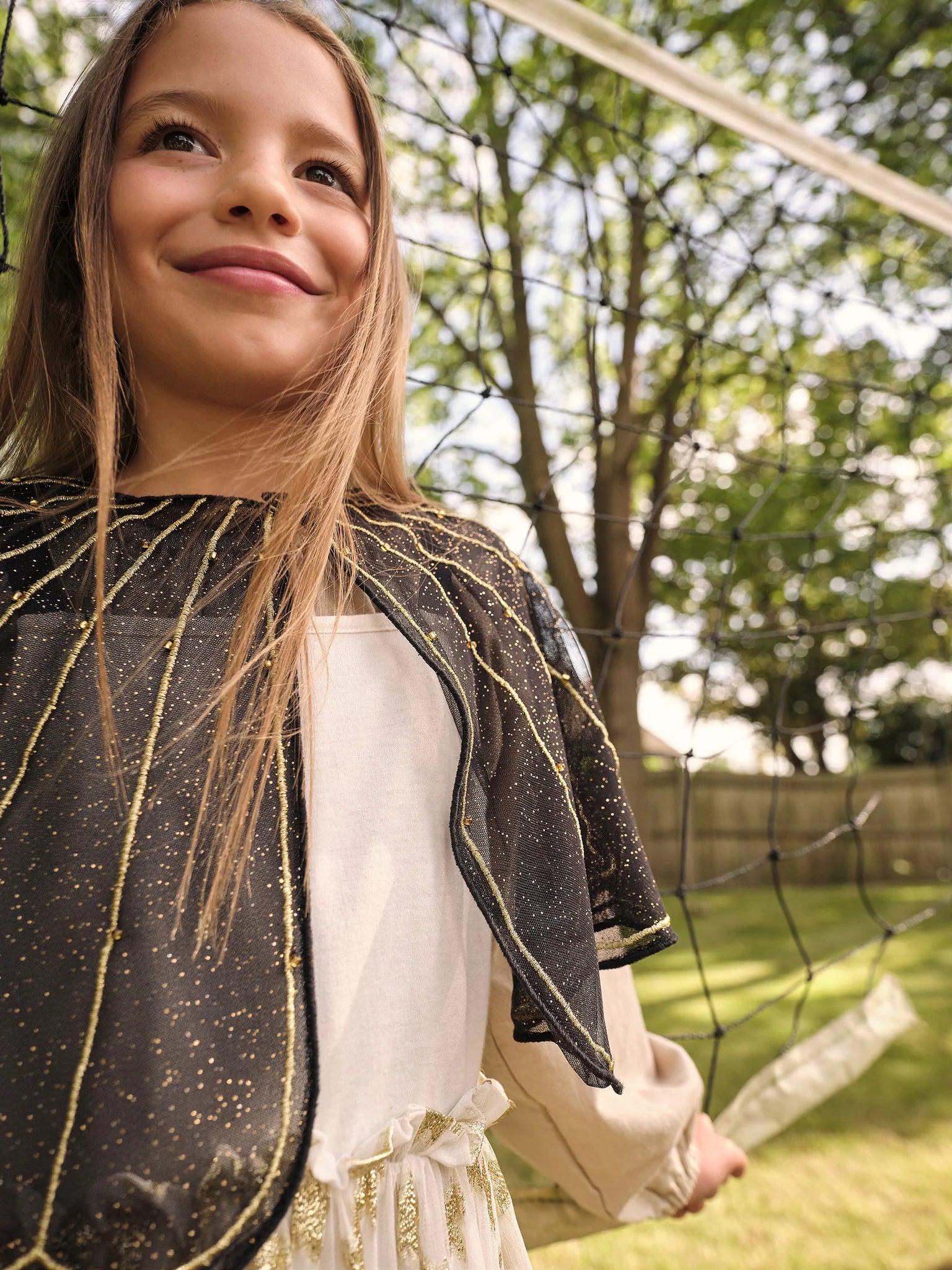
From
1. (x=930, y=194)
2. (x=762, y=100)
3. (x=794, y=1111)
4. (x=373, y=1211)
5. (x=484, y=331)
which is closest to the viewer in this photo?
(x=373, y=1211)

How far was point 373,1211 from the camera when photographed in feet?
2.11

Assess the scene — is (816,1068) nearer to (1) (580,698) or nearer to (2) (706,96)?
(1) (580,698)

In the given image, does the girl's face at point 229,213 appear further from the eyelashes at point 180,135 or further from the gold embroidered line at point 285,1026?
the gold embroidered line at point 285,1026

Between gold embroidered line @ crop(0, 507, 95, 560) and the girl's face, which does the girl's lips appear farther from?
gold embroidered line @ crop(0, 507, 95, 560)

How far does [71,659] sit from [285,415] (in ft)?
1.00

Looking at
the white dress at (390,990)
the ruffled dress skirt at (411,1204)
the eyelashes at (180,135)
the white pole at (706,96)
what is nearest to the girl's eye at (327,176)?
the eyelashes at (180,135)

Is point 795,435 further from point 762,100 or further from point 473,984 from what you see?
point 473,984

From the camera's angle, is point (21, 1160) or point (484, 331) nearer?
point (21, 1160)

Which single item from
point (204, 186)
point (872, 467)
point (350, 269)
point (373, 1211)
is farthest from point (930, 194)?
point (872, 467)

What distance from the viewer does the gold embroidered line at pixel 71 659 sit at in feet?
2.09

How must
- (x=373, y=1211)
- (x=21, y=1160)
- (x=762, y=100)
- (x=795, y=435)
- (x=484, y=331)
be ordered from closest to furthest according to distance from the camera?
(x=21, y=1160), (x=373, y=1211), (x=762, y=100), (x=484, y=331), (x=795, y=435)

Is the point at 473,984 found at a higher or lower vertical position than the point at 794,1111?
higher

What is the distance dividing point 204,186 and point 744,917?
17.2 ft

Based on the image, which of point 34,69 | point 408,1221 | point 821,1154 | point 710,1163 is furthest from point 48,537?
point 34,69
